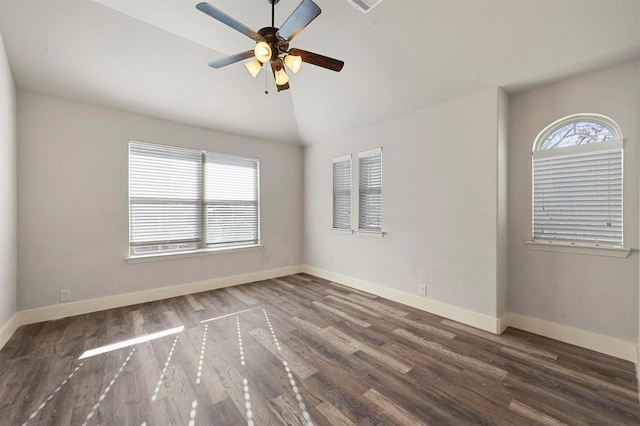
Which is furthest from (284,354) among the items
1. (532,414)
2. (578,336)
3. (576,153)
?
(576,153)

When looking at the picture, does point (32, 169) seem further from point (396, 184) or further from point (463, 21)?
point (463, 21)

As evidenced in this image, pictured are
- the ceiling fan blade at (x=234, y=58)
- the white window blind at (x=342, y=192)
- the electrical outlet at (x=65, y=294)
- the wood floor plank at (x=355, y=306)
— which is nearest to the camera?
the ceiling fan blade at (x=234, y=58)

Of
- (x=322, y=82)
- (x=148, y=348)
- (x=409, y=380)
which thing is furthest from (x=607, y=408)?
(x=322, y=82)

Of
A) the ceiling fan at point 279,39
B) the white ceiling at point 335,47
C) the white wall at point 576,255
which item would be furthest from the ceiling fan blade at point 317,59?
the white wall at point 576,255

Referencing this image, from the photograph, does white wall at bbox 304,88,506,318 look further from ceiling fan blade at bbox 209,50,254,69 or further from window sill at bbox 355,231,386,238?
ceiling fan blade at bbox 209,50,254,69

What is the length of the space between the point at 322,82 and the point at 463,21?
185cm

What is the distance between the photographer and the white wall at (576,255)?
7.81ft

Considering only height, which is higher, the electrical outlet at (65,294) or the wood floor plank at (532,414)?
the electrical outlet at (65,294)

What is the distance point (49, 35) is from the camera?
8.55 feet

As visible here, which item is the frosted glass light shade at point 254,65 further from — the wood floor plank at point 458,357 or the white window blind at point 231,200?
the wood floor plank at point 458,357

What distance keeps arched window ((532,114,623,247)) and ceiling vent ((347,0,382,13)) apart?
223 cm

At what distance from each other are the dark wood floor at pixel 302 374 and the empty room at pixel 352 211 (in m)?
0.02

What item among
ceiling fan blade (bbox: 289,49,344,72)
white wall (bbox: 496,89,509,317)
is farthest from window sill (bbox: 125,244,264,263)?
white wall (bbox: 496,89,509,317)

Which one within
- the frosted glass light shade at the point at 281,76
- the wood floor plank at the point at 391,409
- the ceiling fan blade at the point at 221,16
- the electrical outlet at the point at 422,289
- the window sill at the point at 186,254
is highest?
the ceiling fan blade at the point at 221,16
